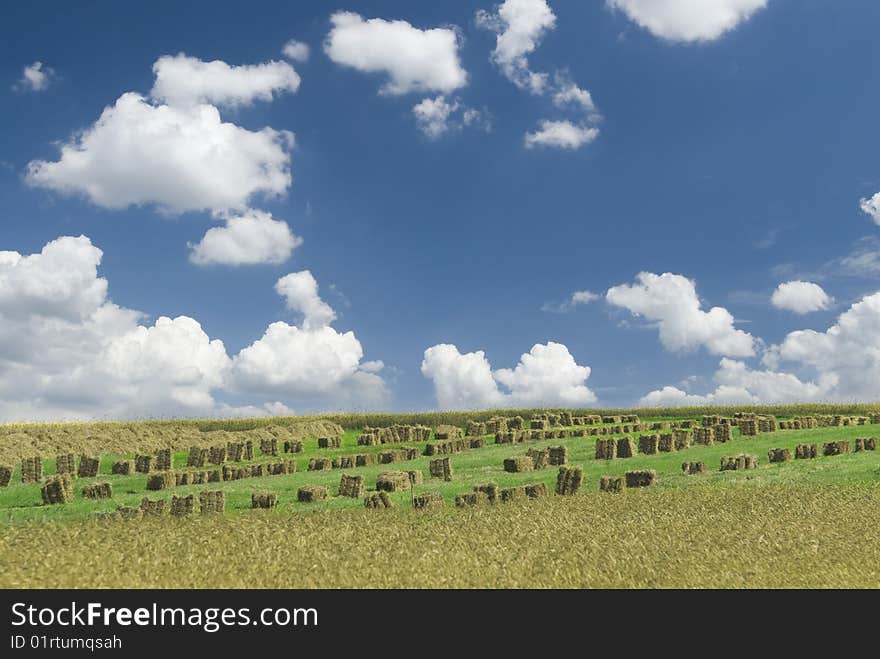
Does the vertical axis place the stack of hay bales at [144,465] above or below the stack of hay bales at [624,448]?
Answer: below

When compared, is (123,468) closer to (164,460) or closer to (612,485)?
(164,460)

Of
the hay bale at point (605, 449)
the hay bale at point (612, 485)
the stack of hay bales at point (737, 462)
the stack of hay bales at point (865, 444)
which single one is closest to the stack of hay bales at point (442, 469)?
the hay bale at point (612, 485)

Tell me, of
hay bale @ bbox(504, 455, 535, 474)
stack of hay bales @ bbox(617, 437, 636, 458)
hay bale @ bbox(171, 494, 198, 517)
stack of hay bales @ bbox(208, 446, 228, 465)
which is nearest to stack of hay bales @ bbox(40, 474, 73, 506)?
hay bale @ bbox(171, 494, 198, 517)

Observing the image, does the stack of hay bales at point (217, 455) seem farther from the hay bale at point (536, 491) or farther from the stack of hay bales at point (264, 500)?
the hay bale at point (536, 491)

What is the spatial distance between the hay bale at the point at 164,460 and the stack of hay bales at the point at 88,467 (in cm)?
377

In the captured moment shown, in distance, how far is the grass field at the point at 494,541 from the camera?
49.0ft

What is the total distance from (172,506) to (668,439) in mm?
30564

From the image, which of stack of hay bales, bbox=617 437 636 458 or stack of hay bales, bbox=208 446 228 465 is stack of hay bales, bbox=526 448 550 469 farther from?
stack of hay bales, bbox=208 446 228 465

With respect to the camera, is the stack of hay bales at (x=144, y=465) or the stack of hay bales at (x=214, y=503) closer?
the stack of hay bales at (x=214, y=503)

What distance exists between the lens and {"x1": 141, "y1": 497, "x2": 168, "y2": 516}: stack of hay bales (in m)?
26.0

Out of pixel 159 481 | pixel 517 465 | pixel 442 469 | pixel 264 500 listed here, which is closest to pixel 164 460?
pixel 159 481
